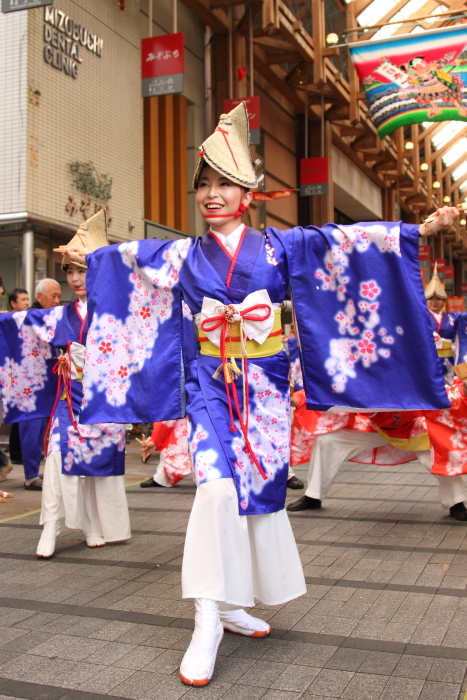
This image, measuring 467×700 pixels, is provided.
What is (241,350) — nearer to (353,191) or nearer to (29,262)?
(29,262)

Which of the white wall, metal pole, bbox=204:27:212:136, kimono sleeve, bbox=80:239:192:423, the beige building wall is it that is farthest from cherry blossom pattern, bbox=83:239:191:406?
the white wall

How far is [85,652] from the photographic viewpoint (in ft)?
8.98

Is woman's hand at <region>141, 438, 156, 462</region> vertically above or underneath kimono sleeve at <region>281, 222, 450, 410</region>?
underneath

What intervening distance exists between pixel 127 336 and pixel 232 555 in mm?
1192

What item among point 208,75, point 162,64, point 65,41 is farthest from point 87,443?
point 208,75

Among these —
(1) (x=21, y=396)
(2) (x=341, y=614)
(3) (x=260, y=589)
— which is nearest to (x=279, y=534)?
(3) (x=260, y=589)

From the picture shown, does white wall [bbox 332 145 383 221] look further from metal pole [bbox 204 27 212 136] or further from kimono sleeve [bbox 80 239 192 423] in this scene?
Result: kimono sleeve [bbox 80 239 192 423]

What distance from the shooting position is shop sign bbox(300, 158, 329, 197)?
48.4 ft

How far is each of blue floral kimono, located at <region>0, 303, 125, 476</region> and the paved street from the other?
0.56 m

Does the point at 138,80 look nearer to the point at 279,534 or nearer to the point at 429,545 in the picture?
the point at 429,545

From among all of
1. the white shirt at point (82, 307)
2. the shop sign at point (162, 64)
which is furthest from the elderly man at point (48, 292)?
the shop sign at point (162, 64)

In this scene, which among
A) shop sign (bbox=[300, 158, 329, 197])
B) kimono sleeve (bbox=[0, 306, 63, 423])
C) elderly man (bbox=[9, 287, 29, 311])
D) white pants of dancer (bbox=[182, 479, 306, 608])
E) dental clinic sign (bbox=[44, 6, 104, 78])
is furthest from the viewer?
shop sign (bbox=[300, 158, 329, 197])

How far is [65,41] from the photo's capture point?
8.61 m

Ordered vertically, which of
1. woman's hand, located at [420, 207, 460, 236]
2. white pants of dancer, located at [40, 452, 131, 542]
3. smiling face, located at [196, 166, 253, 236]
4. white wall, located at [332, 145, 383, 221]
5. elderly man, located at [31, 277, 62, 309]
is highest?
white wall, located at [332, 145, 383, 221]
